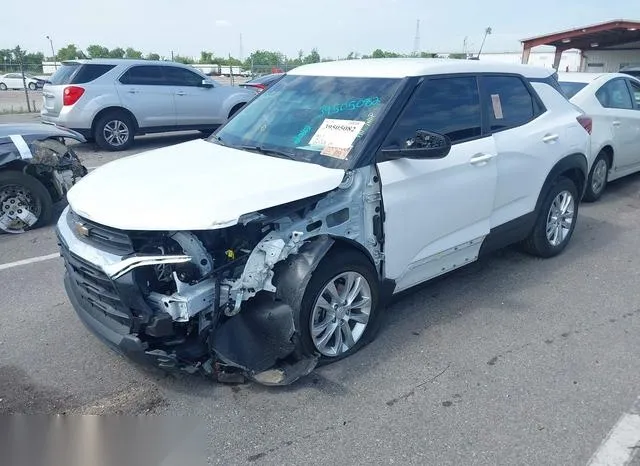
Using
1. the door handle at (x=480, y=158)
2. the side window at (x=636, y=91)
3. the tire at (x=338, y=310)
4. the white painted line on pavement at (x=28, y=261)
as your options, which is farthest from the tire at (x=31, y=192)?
the side window at (x=636, y=91)

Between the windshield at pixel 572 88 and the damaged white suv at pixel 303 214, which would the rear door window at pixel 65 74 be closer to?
the damaged white suv at pixel 303 214

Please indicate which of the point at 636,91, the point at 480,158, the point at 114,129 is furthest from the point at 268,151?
the point at 114,129

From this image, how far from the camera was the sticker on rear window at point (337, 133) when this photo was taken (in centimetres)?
370

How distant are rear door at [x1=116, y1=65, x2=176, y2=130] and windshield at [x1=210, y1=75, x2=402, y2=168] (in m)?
7.57

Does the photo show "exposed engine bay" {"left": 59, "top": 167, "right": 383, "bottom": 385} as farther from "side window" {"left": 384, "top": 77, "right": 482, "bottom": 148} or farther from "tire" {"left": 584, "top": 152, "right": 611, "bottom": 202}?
"tire" {"left": 584, "top": 152, "right": 611, "bottom": 202}

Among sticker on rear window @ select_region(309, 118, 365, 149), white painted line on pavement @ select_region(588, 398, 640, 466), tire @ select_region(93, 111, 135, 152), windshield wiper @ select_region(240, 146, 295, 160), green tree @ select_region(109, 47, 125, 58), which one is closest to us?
white painted line on pavement @ select_region(588, 398, 640, 466)

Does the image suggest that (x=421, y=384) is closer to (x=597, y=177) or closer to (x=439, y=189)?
(x=439, y=189)

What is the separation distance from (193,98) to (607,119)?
8361 millimetres

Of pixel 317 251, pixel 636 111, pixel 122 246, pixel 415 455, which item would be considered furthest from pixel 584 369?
pixel 636 111

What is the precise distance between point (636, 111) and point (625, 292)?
432 cm

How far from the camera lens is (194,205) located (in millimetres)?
2992

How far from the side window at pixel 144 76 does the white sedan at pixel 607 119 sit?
316 inches

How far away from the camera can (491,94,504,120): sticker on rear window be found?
4.52m

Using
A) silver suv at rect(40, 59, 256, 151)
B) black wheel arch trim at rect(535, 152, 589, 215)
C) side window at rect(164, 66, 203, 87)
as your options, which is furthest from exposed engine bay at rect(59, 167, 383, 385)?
side window at rect(164, 66, 203, 87)
